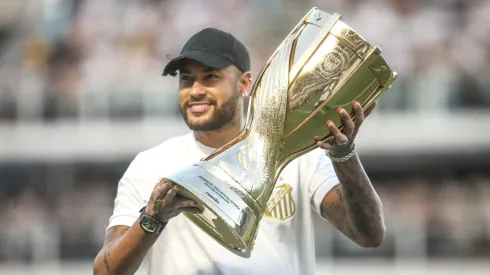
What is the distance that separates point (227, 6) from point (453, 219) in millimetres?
4338

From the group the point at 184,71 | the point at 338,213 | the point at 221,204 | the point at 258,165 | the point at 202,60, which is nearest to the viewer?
the point at 221,204

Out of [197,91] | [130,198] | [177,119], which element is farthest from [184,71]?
[177,119]

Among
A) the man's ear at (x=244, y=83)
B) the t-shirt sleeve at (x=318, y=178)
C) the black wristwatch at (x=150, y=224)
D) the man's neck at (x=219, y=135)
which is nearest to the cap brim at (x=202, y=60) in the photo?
the man's ear at (x=244, y=83)

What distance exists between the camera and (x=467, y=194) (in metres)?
15.6

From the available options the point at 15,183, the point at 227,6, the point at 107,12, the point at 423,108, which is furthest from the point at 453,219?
the point at 15,183

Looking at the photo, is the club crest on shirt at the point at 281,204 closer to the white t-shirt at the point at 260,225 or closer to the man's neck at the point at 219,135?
the white t-shirt at the point at 260,225

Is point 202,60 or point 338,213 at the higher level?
point 202,60

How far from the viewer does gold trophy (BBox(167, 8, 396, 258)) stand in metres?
3.32

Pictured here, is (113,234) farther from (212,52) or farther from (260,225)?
(212,52)

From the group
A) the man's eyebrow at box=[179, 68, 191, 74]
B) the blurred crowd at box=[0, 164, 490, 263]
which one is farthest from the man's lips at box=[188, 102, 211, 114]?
the blurred crowd at box=[0, 164, 490, 263]

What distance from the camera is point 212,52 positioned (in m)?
3.75

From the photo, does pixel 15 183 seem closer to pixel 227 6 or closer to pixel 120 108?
pixel 120 108

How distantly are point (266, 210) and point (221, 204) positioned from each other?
0.71 meters

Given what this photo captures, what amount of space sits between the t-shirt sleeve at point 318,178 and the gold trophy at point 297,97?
0.50 meters
